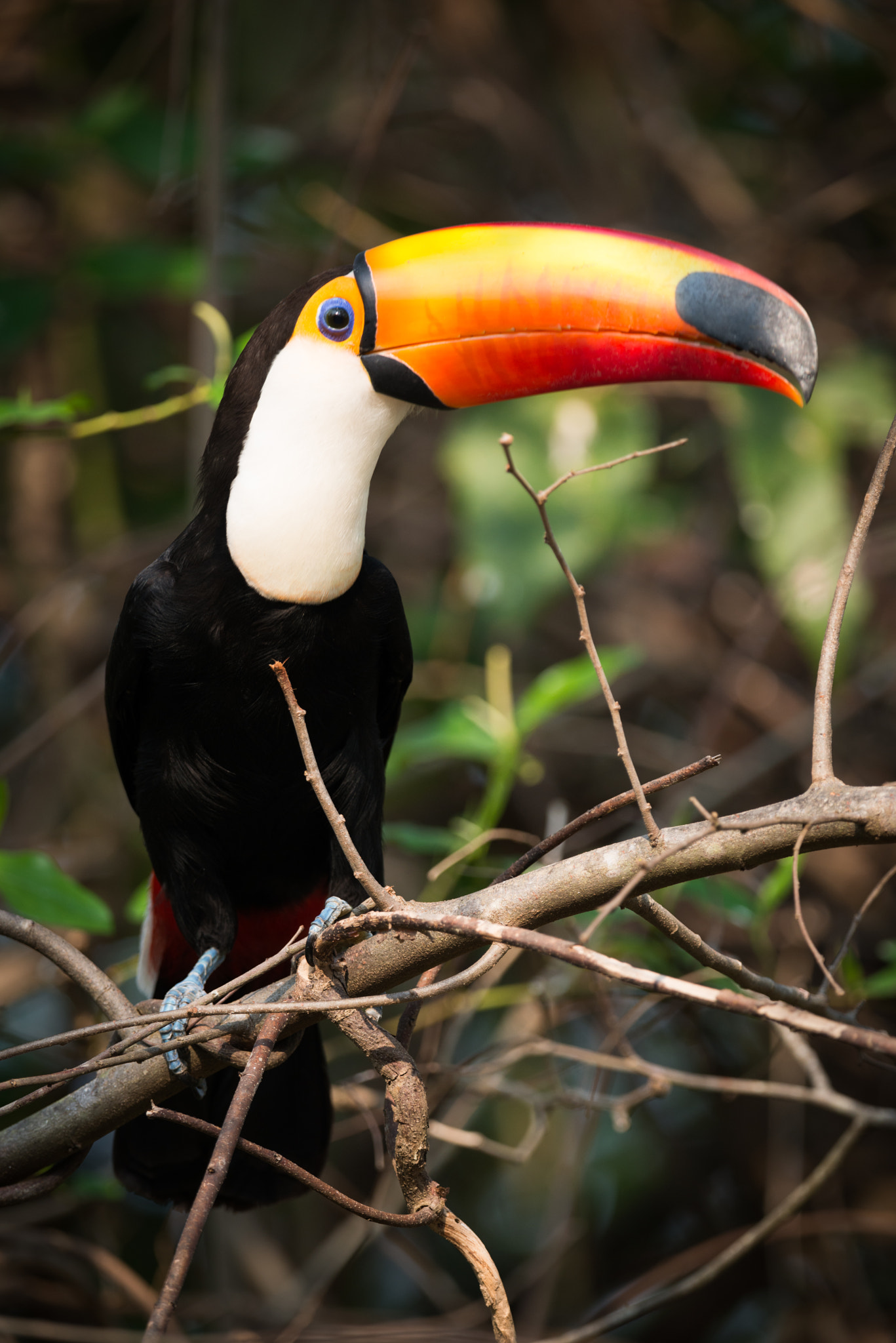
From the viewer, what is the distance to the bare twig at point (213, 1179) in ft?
3.84

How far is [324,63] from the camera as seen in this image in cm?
471

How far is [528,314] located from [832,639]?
37.9 inches

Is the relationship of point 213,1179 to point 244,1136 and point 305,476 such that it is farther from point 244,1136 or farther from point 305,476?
point 305,476

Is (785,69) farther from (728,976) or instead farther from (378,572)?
(728,976)

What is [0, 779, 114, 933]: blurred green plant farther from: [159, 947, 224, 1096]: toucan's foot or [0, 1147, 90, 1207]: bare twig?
[0, 1147, 90, 1207]: bare twig

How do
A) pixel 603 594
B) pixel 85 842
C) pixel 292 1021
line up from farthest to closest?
1. pixel 603 594
2. pixel 85 842
3. pixel 292 1021

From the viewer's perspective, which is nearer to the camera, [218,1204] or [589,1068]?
[218,1204]

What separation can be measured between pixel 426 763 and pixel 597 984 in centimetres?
146

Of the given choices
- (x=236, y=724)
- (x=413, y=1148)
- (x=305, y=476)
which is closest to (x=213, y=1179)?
(x=413, y=1148)

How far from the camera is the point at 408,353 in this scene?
7.16 ft

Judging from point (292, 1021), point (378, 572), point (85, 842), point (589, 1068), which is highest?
point (378, 572)

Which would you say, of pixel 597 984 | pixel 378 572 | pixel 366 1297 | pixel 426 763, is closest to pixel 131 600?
pixel 378 572

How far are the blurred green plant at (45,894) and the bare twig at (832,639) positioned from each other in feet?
4.37

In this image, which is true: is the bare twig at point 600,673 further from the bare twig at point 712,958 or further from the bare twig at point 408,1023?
the bare twig at point 408,1023
